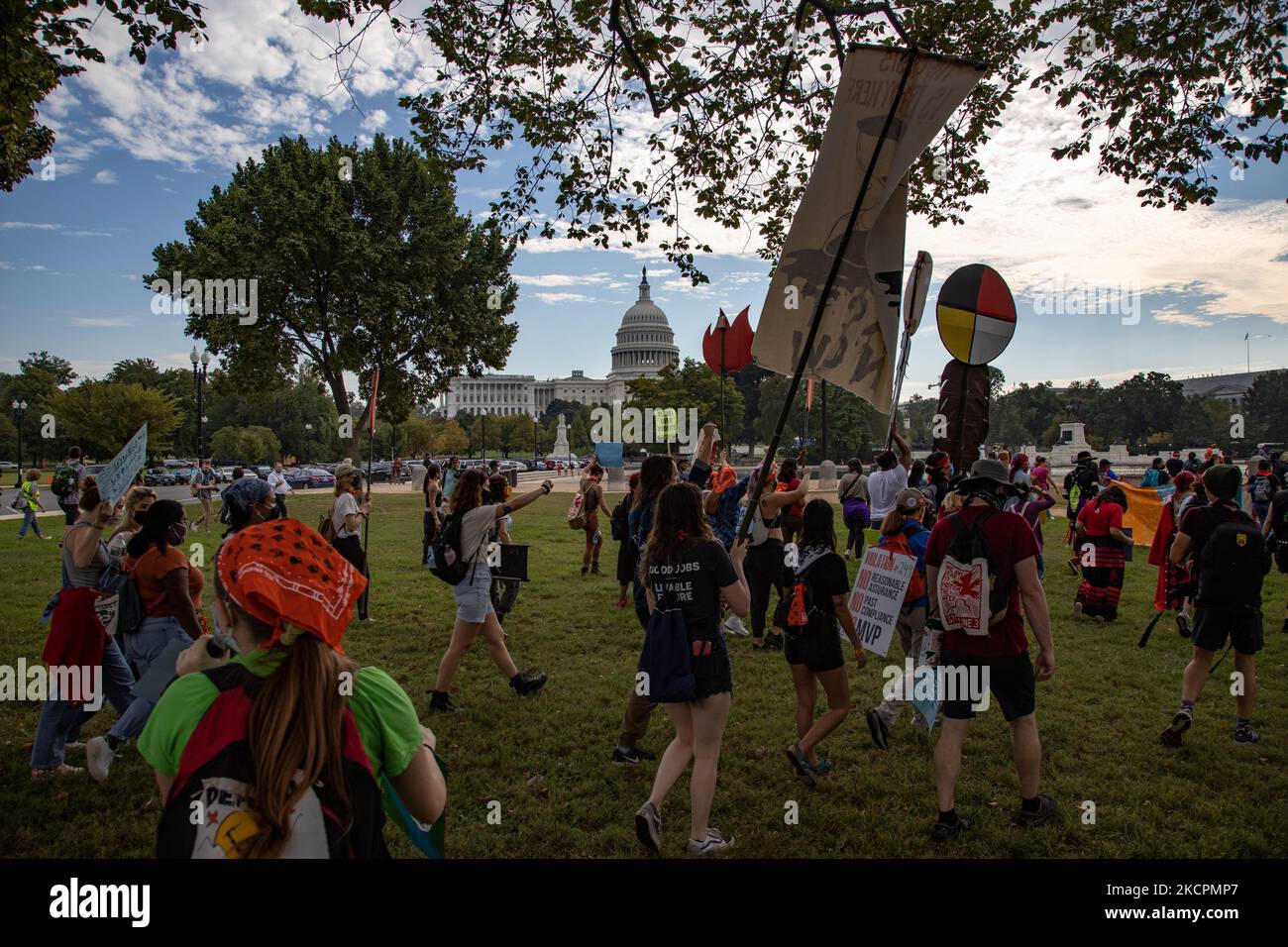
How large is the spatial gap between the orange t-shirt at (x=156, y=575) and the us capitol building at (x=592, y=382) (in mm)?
109219

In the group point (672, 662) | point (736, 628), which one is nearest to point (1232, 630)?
point (672, 662)

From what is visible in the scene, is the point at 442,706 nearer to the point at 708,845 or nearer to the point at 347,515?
the point at 708,845

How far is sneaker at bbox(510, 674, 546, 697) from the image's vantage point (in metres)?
7.01

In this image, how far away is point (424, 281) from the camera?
3275cm

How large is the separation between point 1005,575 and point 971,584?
0.20 meters

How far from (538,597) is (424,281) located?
972 inches

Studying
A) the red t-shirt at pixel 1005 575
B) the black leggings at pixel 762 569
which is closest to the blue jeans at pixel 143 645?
the red t-shirt at pixel 1005 575

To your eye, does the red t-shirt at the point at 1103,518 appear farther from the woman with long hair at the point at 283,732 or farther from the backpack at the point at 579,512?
the woman with long hair at the point at 283,732

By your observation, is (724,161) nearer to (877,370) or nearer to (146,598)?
(877,370)

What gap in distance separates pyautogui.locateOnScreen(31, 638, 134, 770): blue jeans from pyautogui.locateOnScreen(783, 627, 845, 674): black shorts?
469 cm

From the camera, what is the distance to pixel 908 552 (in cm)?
595

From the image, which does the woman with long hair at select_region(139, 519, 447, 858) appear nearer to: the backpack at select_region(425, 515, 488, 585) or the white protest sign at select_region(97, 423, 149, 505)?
the white protest sign at select_region(97, 423, 149, 505)
